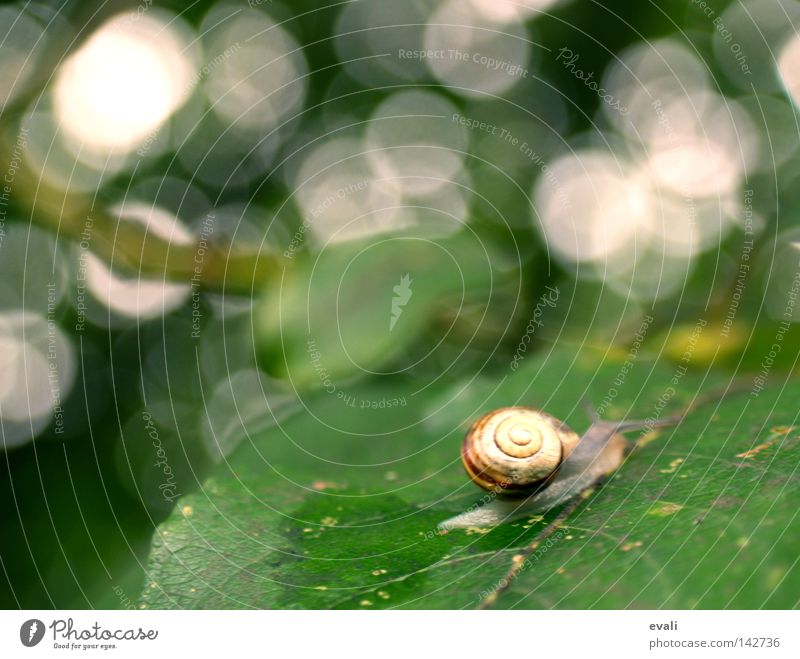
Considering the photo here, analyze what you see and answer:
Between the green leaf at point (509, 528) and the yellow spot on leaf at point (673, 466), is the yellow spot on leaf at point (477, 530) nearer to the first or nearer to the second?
the green leaf at point (509, 528)

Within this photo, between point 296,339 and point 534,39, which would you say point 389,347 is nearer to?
point 296,339

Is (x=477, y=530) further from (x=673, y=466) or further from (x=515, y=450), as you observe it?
(x=673, y=466)

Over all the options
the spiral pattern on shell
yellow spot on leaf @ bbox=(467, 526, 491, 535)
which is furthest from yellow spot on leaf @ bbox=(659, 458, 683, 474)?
yellow spot on leaf @ bbox=(467, 526, 491, 535)

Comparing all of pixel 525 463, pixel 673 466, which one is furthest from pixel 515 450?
pixel 673 466

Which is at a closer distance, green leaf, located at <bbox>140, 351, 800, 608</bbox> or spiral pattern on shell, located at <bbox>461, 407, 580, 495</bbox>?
green leaf, located at <bbox>140, 351, 800, 608</bbox>

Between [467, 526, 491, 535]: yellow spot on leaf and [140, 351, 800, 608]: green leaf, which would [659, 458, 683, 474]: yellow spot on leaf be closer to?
[140, 351, 800, 608]: green leaf
